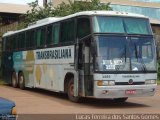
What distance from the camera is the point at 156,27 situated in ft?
198

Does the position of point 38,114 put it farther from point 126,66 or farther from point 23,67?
point 23,67

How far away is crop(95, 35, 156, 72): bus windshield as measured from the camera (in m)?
15.3

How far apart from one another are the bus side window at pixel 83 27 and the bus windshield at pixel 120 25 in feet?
1.25

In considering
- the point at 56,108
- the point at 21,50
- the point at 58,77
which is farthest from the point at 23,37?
the point at 56,108

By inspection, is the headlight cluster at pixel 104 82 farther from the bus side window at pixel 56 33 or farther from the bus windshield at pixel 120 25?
the bus side window at pixel 56 33

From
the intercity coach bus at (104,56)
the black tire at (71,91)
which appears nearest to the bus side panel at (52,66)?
the intercity coach bus at (104,56)

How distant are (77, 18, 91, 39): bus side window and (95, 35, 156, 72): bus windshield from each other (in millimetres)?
759

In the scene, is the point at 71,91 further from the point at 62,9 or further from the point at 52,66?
the point at 62,9

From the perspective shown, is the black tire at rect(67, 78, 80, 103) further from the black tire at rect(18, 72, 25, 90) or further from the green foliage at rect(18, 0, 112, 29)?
the green foliage at rect(18, 0, 112, 29)

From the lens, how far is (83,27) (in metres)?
16.4

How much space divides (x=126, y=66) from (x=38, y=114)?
376 centimetres

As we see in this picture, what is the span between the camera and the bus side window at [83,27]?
52.6ft

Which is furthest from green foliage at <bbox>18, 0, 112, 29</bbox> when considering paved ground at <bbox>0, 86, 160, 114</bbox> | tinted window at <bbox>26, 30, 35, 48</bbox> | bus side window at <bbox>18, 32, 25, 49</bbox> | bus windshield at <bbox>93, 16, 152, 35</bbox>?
bus windshield at <bbox>93, 16, 152, 35</bbox>

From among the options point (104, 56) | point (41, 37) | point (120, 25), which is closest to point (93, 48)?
point (104, 56)
